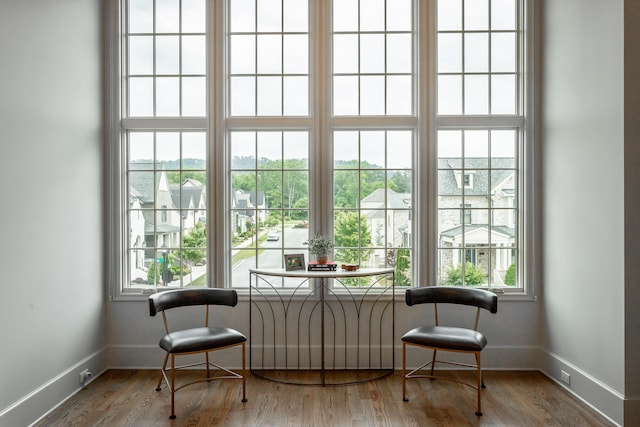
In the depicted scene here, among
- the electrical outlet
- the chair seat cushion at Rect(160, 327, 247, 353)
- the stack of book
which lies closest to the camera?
the chair seat cushion at Rect(160, 327, 247, 353)

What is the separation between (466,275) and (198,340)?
2452 millimetres

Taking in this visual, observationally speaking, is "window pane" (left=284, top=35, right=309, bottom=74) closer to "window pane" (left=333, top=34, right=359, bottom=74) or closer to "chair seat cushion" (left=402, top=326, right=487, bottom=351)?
"window pane" (left=333, top=34, right=359, bottom=74)

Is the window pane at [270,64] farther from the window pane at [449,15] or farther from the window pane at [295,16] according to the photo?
the window pane at [449,15]

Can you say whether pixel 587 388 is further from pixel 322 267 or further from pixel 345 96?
pixel 345 96

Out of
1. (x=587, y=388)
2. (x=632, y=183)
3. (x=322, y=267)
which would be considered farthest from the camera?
(x=322, y=267)

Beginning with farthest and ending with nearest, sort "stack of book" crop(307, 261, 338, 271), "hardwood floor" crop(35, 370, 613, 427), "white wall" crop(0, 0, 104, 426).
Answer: "stack of book" crop(307, 261, 338, 271)
"hardwood floor" crop(35, 370, 613, 427)
"white wall" crop(0, 0, 104, 426)

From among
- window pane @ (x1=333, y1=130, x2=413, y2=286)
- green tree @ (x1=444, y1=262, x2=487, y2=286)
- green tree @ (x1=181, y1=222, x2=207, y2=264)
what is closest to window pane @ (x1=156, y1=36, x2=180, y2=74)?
green tree @ (x1=181, y1=222, x2=207, y2=264)

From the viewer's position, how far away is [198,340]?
3.45 meters

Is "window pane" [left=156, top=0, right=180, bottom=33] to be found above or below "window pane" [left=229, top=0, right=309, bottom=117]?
above

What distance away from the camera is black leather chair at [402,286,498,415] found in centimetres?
344

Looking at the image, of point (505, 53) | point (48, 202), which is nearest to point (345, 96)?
point (505, 53)

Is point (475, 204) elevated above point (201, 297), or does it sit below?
above

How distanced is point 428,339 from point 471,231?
132 cm

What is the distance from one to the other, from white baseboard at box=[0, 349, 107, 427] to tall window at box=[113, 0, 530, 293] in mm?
824
